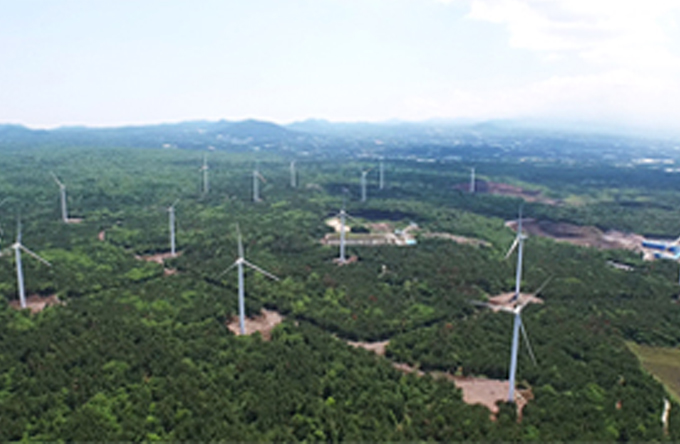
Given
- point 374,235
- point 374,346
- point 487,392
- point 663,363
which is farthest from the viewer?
point 374,235

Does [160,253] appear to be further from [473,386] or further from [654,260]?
[654,260]

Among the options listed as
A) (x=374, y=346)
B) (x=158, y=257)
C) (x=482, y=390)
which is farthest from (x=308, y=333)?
(x=158, y=257)

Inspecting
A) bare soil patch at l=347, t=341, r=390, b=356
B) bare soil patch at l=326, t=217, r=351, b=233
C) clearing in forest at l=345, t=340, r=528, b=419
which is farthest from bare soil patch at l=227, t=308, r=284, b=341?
bare soil patch at l=326, t=217, r=351, b=233

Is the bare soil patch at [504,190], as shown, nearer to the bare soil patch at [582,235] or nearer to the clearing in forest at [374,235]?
the bare soil patch at [582,235]

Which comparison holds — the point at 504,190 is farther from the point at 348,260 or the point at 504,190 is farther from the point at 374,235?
the point at 348,260

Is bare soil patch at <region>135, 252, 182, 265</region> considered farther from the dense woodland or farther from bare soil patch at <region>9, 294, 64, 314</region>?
bare soil patch at <region>9, 294, 64, 314</region>

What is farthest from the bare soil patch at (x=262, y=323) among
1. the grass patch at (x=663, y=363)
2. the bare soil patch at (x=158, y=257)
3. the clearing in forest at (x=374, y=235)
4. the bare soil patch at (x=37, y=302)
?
the grass patch at (x=663, y=363)
